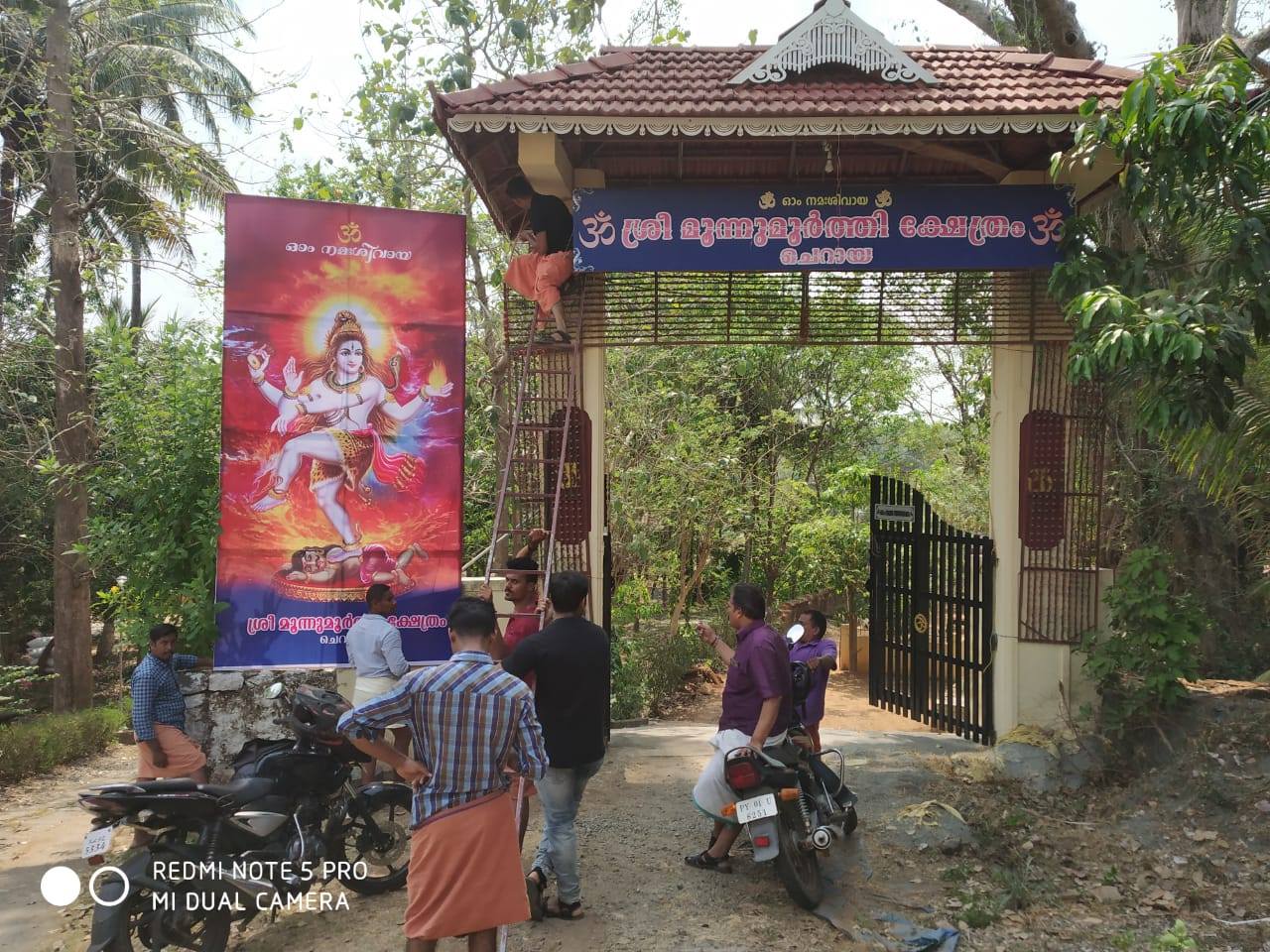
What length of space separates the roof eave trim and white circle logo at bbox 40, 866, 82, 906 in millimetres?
5038

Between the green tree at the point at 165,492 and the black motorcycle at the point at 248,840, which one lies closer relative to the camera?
the black motorcycle at the point at 248,840

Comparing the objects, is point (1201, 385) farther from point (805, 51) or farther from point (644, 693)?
point (644, 693)

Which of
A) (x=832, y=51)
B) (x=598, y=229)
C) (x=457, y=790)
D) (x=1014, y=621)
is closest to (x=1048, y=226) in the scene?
(x=832, y=51)

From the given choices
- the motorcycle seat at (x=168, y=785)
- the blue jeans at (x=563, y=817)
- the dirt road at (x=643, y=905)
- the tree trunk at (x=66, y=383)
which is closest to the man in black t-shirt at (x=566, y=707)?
the blue jeans at (x=563, y=817)

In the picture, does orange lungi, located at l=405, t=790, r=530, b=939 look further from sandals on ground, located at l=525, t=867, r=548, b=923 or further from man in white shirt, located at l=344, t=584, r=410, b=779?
man in white shirt, located at l=344, t=584, r=410, b=779

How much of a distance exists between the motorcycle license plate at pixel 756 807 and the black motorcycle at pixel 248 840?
173 centimetres

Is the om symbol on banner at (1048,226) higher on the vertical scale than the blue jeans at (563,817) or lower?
higher

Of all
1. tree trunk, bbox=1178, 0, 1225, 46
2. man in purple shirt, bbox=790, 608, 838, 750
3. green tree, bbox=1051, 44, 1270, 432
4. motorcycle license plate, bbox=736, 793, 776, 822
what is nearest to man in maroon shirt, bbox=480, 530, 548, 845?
motorcycle license plate, bbox=736, 793, 776, 822

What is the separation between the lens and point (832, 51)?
6.92 m

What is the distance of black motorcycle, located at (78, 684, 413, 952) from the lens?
3861 millimetres

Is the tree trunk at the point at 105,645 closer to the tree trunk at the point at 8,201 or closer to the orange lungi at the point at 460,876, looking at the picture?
the tree trunk at the point at 8,201

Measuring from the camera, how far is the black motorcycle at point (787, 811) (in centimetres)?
450

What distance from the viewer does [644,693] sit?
39.3 feet

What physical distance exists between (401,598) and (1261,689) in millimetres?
6106
